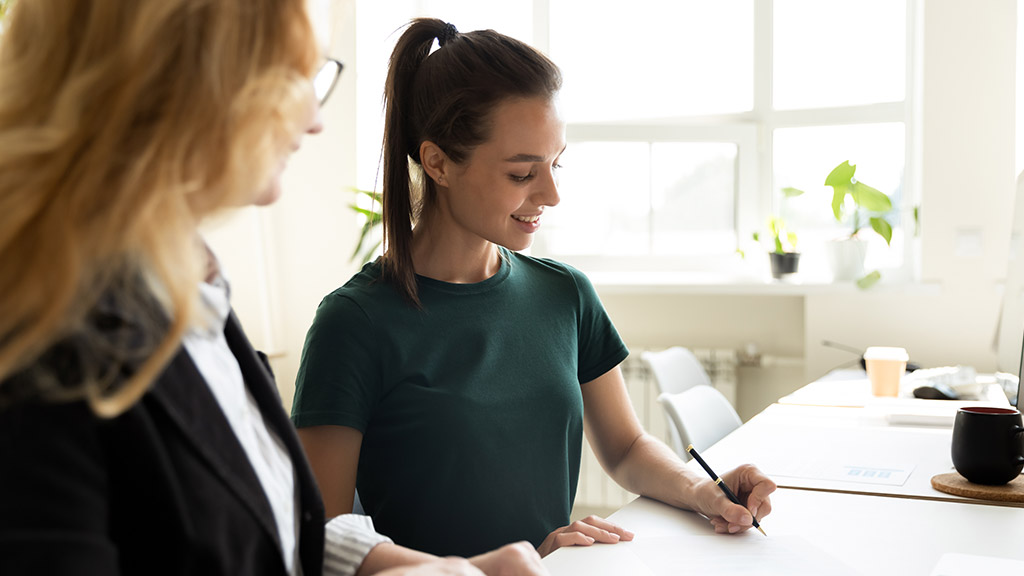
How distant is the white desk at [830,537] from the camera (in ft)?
3.53

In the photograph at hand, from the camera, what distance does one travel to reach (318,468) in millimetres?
1332

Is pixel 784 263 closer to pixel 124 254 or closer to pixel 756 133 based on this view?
pixel 756 133

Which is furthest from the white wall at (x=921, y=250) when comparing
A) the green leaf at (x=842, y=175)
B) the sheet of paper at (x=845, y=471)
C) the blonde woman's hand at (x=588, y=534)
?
the blonde woman's hand at (x=588, y=534)

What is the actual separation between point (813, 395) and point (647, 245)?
1.36 meters

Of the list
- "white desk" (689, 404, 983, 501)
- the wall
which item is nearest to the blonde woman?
"white desk" (689, 404, 983, 501)

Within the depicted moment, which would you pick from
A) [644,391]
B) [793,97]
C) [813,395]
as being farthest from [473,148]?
[793,97]

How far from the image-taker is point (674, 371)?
2545mm

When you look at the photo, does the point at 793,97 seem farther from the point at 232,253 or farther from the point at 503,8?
the point at 232,253

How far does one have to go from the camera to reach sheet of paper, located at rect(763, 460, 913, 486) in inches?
58.0

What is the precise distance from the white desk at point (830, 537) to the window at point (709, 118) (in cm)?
217

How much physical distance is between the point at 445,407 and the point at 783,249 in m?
2.19

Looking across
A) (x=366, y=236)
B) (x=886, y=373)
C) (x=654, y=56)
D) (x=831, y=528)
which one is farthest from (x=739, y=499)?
(x=654, y=56)

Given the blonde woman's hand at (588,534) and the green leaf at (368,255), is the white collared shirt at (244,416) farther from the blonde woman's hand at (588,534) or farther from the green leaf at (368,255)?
the green leaf at (368,255)

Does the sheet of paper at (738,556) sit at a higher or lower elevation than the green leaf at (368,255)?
lower
